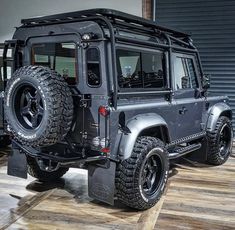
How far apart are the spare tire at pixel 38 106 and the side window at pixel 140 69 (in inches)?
27.4

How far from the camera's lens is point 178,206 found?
3.85 m

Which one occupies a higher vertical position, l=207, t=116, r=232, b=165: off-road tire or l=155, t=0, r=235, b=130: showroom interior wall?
l=155, t=0, r=235, b=130: showroom interior wall

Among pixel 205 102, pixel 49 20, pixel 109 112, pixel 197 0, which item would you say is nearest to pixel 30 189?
pixel 109 112

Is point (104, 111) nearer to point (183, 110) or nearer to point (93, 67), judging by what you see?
point (93, 67)

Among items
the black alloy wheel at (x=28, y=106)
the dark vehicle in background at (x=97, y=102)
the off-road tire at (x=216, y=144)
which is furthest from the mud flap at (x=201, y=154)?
the black alloy wheel at (x=28, y=106)

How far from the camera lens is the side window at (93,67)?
11.3ft

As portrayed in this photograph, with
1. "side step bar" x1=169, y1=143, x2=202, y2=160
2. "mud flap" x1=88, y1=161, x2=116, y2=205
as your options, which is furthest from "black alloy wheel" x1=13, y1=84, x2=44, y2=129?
"side step bar" x1=169, y1=143, x2=202, y2=160

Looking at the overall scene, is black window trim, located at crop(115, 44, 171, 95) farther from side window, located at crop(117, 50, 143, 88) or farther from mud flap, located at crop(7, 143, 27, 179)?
mud flap, located at crop(7, 143, 27, 179)

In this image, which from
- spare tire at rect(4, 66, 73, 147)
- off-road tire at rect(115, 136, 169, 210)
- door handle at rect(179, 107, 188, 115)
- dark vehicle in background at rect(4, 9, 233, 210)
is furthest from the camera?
door handle at rect(179, 107, 188, 115)

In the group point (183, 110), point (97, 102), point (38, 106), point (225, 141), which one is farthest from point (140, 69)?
point (225, 141)

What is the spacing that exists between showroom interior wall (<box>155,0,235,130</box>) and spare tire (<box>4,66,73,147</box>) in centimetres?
521

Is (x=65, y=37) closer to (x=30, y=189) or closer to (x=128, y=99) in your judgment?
(x=128, y=99)

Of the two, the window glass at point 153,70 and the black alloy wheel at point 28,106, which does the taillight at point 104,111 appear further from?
the window glass at point 153,70

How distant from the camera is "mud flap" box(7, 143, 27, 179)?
4.01 metres
